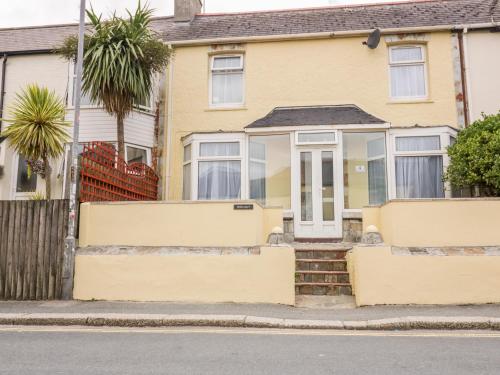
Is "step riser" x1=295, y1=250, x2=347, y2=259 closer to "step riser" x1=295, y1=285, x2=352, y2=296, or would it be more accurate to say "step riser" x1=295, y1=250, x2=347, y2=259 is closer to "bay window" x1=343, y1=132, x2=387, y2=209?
"step riser" x1=295, y1=285, x2=352, y2=296

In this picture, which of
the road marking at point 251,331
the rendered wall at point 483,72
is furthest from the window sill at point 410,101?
the road marking at point 251,331

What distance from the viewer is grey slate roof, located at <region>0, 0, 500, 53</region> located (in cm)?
1327

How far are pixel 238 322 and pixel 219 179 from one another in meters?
6.23

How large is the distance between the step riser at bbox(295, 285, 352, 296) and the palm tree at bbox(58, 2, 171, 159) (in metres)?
6.12

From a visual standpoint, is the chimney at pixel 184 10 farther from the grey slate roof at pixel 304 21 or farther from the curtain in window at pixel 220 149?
the curtain in window at pixel 220 149

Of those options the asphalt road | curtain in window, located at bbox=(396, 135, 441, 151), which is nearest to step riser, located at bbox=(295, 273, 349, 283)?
the asphalt road

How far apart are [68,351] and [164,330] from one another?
149 centimetres

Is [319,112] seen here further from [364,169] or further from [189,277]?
[189,277]

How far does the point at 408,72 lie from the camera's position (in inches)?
505

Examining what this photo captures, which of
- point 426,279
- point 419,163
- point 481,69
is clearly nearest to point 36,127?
point 426,279

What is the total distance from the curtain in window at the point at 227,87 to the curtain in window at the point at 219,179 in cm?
216

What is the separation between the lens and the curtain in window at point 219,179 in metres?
12.3

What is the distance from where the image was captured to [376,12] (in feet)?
47.1

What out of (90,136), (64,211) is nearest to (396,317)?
(64,211)
